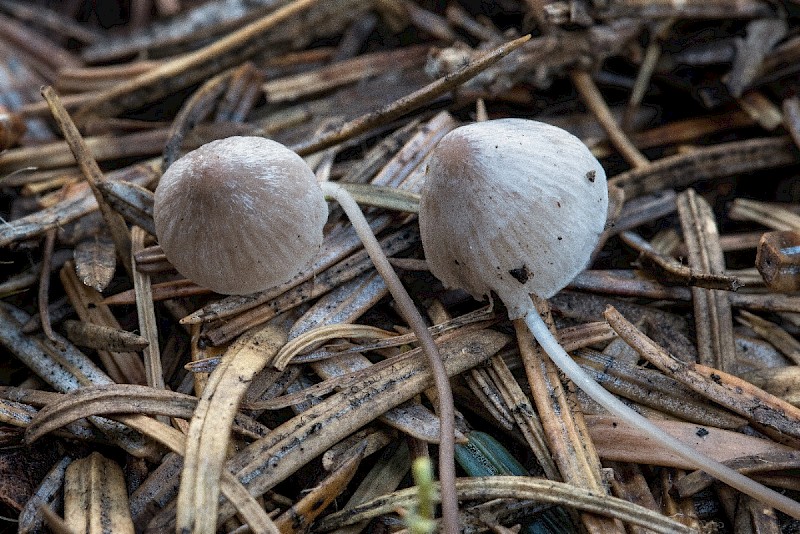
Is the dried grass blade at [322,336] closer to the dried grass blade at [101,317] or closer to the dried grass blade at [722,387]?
the dried grass blade at [101,317]

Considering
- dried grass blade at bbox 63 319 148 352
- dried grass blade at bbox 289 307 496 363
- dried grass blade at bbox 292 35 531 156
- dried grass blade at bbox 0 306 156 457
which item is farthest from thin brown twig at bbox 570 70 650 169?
dried grass blade at bbox 0 306 156 457

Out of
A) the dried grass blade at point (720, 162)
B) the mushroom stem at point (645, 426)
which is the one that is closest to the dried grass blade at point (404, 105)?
the dried grass blade at point (720, 162)

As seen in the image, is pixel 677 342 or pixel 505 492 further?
pixel 677 342

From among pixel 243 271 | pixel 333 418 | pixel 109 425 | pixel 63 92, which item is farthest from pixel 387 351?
pixel 63 92

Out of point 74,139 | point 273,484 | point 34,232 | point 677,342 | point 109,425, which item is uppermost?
point 74,139

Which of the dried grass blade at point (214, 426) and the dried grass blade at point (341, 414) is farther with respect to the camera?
the dried grass blade at point (341, 414)

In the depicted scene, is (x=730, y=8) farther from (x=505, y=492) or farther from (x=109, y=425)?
(x=109, y=425)
